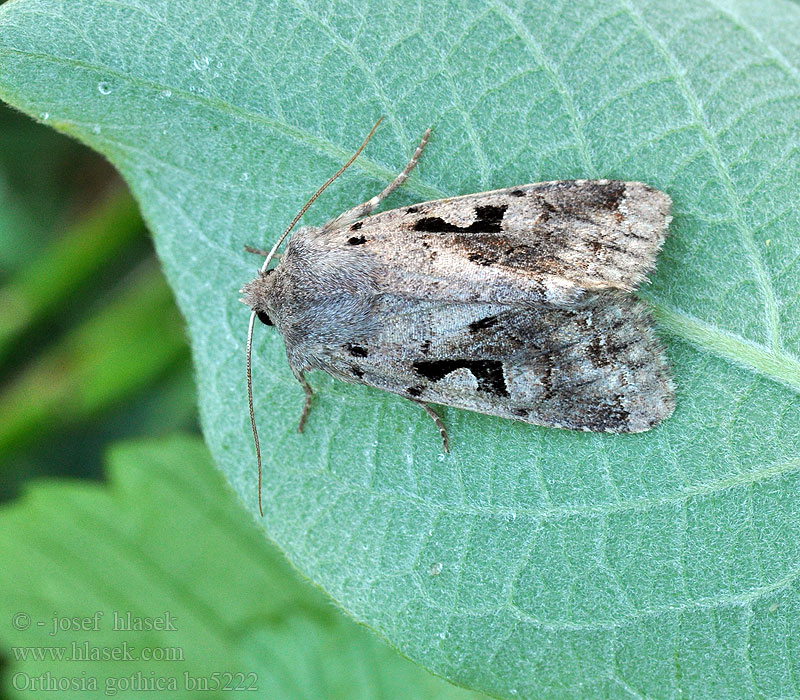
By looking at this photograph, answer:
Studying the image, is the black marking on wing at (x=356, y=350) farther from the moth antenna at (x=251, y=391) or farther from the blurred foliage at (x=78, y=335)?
the blurred foliage at (x=78, y=335)

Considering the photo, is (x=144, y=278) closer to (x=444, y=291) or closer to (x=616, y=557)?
(x=444, y=291)

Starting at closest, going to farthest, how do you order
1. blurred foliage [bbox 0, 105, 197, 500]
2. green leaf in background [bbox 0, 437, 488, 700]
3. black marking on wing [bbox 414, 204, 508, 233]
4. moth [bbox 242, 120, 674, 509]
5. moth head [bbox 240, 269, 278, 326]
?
1. moth [bbox 242, 120, 674, 509]
2. black marking on wing [bbox 414, 204, 508, 233]
3. moth head [bbox 240, 269, 278, 326]
4. green leaf in background [bbox 0, 437, 488, 700]
5. blurred foliage [bbox 0, 105, 197, 500]

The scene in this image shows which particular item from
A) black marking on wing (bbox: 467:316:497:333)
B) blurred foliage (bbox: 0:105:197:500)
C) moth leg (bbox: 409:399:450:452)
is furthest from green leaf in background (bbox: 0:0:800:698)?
blurred foliage (bbox: 0:105:197:500)

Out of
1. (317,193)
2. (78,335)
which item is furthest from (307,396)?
(78,335)

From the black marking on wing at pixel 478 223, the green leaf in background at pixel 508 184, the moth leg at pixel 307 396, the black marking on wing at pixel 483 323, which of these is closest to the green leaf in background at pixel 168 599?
the green leaf in background at pixel 508 184

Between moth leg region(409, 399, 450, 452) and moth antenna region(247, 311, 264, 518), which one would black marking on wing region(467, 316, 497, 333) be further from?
moth antenna region(247, 311, 264, 518)

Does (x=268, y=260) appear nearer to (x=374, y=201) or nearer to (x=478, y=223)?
(x=374, y=201)

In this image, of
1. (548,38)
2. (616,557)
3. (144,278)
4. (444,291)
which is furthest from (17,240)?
(616,557)

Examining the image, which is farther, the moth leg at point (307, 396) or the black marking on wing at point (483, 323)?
the moth leg at point (307, 396)
